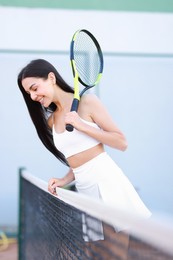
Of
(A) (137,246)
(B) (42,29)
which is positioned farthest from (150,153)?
(A) (137,246)

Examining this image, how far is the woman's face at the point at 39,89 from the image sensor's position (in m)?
1.80

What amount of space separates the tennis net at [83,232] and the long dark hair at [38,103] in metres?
0.25

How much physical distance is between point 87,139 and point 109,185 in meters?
0.17

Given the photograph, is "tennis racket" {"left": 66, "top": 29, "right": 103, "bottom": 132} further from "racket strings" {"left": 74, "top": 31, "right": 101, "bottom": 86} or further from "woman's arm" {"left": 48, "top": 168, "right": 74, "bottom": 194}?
"woman's arm" {"left": 48, "top": 168, "right": 74, "bottom": 194}

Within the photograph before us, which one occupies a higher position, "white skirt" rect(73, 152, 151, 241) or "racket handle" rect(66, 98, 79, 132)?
"racket handle" rect(66, 98, 79, 132)

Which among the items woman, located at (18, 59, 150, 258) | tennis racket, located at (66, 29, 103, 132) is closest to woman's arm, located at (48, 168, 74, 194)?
woman, located at (18, 59, 150, 258)

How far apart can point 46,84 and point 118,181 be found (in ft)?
1.40

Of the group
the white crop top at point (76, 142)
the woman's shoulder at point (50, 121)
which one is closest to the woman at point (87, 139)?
the white crop top at point (76, 142)

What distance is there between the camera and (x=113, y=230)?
149 centimetres

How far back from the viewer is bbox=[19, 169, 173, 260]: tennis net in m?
0.86

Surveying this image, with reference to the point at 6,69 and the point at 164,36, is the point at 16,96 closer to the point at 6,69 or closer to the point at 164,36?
the point at 6,69

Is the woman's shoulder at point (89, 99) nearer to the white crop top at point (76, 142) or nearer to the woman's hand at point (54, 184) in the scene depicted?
the white crop top at point (76, 142)

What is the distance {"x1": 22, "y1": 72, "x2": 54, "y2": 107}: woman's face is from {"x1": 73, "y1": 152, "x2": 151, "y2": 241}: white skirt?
28cm

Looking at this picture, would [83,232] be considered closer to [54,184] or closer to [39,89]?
[54,184]
